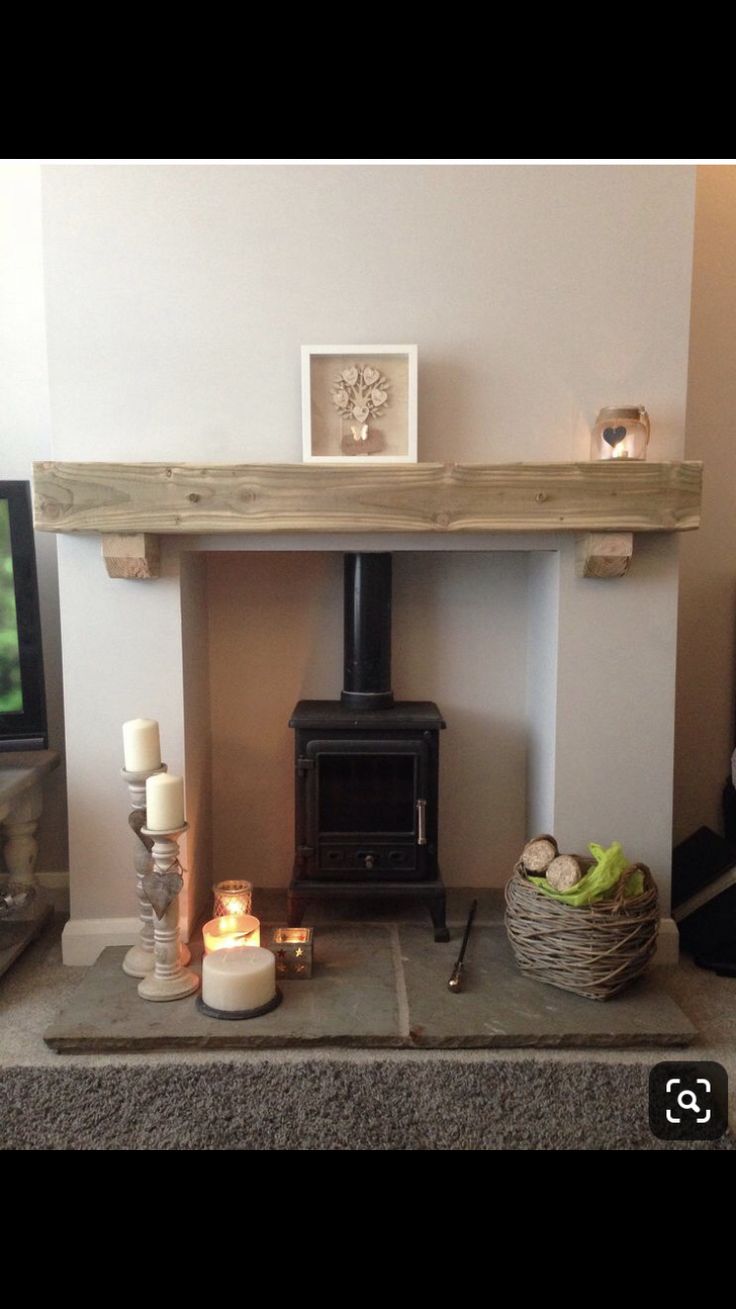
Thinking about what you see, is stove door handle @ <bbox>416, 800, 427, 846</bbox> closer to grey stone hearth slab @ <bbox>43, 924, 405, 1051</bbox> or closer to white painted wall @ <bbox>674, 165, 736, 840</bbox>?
grey stone hearth slab @ <bbox>43, 924, 405, 1051</bbox>

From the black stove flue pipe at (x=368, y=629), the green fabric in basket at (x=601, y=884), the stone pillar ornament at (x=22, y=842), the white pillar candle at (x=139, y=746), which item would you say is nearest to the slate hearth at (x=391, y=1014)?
the green fabric in basket at (x=601, y=884)

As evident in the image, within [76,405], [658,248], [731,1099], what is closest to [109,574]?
[76,405]

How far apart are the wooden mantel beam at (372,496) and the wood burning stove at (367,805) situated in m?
0.32

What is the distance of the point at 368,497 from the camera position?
1994 mm

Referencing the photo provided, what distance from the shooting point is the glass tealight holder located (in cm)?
213

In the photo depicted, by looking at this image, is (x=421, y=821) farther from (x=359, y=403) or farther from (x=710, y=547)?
(x=710, y=547)

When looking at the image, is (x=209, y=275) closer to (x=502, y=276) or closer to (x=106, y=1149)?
(x=502, y=276)

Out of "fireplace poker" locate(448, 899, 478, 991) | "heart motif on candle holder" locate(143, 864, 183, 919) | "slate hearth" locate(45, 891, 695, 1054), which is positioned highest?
"heart motif on candle holder" locate(143, 864, 183, 919)

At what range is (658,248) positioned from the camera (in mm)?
2064

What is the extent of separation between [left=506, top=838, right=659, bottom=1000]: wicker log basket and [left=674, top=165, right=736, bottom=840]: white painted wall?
755 millimetres

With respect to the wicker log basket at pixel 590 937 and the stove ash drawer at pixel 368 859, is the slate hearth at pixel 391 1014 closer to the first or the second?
the wicker log basket at pixel 590 937

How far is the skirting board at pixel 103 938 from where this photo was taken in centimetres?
217

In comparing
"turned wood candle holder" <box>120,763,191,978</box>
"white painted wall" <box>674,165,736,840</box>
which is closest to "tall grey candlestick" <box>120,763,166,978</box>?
"turned wood candle holder" <box>120,763,191,978</box>

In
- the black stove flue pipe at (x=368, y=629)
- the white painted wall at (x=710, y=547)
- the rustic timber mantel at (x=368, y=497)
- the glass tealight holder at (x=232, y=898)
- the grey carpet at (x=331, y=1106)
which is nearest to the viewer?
the grey carpet at (x=331, y=1106)
